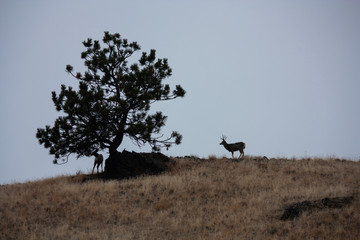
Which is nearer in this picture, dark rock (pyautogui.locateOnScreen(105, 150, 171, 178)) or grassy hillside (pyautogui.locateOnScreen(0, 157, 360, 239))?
grassy hillside (pyautogui.locateOnScreen(0, 157, 360, 239))

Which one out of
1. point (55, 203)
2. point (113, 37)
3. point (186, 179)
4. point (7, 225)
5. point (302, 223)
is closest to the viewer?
point (302, 223)

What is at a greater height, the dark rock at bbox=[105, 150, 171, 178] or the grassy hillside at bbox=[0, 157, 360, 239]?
the dark rock at bbox=[105, 150, 171, 178]

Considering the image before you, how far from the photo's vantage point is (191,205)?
16344 millimetres

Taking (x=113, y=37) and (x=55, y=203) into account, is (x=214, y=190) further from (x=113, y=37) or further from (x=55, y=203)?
(x=113, y=37)

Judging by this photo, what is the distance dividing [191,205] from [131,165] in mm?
6483

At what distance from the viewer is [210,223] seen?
14.3 m

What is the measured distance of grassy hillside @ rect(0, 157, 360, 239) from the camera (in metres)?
13.5

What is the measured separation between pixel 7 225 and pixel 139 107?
997cm

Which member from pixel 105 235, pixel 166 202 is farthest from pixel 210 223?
pixel 105 235

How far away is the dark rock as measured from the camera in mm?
21422

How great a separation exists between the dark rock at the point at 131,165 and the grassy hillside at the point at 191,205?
1.17 m

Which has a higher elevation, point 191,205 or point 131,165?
point 131,165

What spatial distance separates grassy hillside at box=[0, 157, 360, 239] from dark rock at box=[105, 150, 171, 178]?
3.83ft

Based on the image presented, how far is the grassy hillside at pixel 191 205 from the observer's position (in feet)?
44.2
